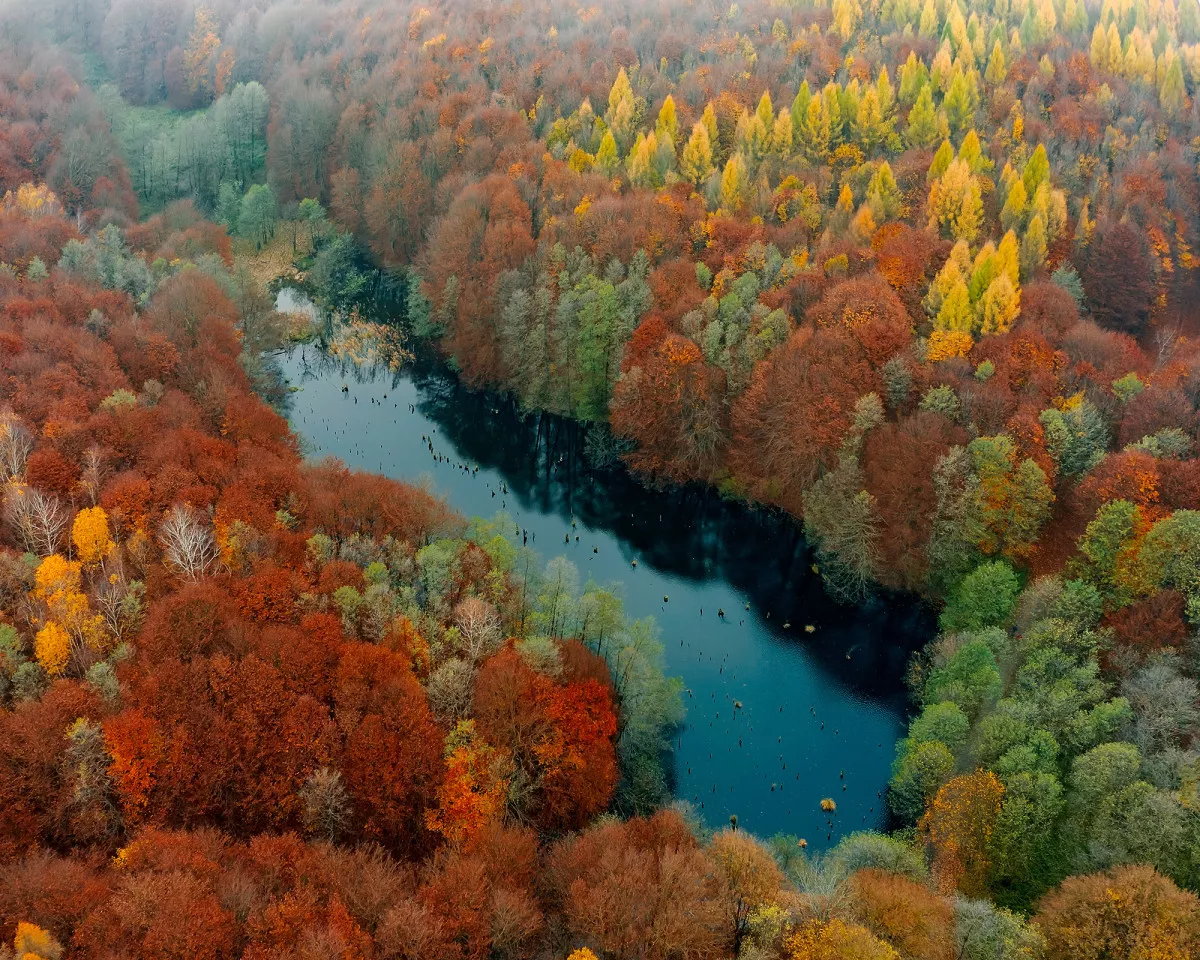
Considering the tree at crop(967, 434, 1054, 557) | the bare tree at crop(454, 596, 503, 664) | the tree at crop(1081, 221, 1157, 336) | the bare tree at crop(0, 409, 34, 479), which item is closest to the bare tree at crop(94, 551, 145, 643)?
the bare tree at crop(0, 409, 34, 479)

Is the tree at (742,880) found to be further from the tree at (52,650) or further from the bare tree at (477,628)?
the tree at (52,650)

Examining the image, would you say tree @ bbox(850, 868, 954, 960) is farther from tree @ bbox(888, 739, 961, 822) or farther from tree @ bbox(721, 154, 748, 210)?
tree @ bbox(721, 154, 748, 210)

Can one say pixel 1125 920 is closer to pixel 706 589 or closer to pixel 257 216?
pixel 706 589

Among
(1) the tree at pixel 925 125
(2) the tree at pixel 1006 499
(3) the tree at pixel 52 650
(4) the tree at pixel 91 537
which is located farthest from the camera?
(1) the tree at pixel 925 125

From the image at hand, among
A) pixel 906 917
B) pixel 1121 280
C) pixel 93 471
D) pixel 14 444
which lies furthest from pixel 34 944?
pixel 1121 280

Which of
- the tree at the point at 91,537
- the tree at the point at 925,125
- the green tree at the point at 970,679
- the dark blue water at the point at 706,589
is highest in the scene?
the tree at the point at 925,125

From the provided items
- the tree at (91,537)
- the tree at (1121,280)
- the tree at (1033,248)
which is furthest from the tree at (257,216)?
the tree at (1121,280)
